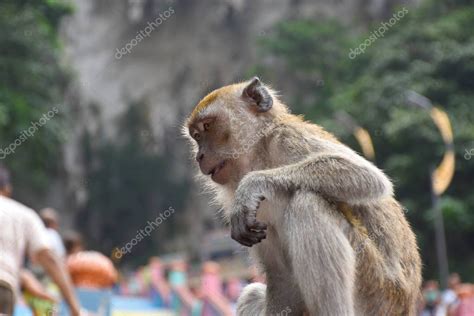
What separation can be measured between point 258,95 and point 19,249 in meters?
1.73

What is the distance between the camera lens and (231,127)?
12.5 feet

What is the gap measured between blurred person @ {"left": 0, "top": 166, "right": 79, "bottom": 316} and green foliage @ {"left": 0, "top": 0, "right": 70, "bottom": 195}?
1681 cm

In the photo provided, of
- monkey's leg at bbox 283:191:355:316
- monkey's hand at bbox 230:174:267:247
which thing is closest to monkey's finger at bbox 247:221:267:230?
monkey's hand at bbox 230:174:267:247

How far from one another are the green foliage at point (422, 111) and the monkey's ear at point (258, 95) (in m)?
21.0

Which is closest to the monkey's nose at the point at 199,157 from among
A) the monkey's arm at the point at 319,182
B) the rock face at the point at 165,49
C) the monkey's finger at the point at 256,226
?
the monkey's arm at the point at 319,182

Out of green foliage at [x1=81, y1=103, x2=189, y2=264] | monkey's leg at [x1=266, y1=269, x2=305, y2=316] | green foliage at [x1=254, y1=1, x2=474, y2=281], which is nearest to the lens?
monkey's leg at [x1=266, y1=269, x2=305, y2=316]

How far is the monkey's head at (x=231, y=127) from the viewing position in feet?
12.3

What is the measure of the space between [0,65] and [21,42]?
98cm

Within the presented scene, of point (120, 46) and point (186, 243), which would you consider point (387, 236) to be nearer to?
point (186, 243)

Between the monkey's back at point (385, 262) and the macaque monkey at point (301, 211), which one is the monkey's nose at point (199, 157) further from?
the monkey's back at point (385, 262)

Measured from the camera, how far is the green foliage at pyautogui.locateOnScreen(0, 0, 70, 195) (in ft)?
70.9

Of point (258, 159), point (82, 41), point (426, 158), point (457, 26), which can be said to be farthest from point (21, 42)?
point (82, 41)

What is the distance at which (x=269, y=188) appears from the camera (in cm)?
340

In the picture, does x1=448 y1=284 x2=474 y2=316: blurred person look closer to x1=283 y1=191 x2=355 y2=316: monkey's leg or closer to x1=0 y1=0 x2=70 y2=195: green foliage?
x1=283 y1=191 x2=355 y2=316: monkey's leg
